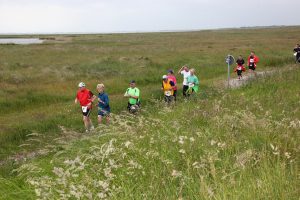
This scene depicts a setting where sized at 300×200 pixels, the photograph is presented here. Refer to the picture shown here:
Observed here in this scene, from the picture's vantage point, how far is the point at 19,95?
20.7 meters

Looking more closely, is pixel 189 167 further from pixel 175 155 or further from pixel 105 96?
pixel 105 96

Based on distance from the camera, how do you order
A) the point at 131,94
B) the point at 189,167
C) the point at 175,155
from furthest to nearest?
the point at 131,94 → the point at 175,155 → the point at 189,167

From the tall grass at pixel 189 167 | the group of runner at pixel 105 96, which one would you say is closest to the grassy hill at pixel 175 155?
the tall grass at pixel 189 167

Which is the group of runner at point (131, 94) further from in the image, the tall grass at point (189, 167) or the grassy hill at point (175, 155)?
the tall grass at point (189, 167)

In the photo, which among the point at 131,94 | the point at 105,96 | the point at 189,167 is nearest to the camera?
the point at 189,167

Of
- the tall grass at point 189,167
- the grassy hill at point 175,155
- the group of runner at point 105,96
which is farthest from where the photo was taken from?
the group of runner at point 105,96

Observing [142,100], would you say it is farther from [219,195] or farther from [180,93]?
[219,195]

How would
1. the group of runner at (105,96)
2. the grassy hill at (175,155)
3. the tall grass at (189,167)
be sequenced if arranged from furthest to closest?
the group of runner at (105,96) < the grassy hill at (175,155) < the tall grass at (189,167)

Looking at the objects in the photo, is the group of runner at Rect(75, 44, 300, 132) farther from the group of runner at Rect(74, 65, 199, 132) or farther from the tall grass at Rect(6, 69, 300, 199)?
the tall grass at Rect(6, 69, 300, 199)

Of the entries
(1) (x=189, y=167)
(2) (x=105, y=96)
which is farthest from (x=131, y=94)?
(1) (x=189, y=167)

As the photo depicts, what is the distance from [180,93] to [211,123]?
552 inches

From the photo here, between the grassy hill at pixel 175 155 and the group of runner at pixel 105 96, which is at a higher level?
the grassy hill at pixel 175 155

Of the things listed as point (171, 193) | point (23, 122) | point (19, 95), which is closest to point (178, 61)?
point (19, 95)

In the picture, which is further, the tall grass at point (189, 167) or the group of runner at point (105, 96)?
the group of runner at point (105, 96)
